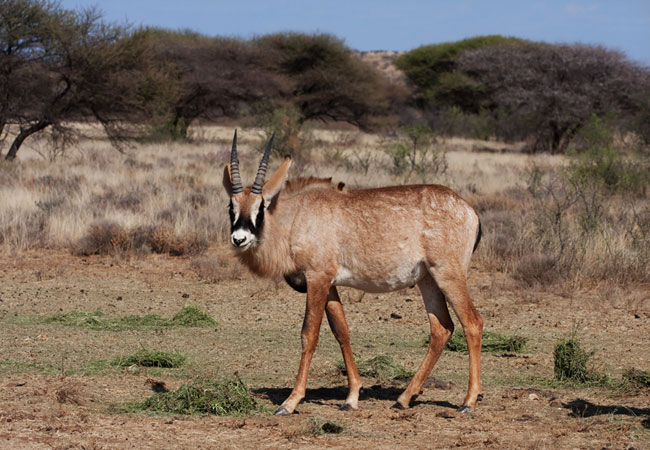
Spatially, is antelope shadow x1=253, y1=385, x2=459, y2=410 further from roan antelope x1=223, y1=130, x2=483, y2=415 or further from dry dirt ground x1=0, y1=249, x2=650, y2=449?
roan antelope x1=223, y1=130, x2=483, y2=415

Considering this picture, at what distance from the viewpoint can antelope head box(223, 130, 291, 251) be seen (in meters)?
5.99

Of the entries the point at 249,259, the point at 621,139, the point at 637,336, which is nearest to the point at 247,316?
the point at 249,259

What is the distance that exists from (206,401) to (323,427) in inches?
38.0

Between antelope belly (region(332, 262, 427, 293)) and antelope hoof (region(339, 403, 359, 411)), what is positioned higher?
antelope belly (region(332, 262, 427, 293))

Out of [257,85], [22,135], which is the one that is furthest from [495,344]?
[257,85]

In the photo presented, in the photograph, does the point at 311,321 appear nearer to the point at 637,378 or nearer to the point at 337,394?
the point at 337,394

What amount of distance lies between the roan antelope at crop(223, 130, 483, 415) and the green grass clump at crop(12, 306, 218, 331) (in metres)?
3.26

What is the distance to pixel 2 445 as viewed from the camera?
16.1ft

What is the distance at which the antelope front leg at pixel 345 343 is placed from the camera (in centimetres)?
640

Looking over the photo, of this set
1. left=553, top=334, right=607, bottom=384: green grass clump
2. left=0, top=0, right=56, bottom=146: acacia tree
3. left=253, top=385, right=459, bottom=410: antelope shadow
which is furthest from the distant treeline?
left=253, top=385, right=459, bottom=410: antelope shadow

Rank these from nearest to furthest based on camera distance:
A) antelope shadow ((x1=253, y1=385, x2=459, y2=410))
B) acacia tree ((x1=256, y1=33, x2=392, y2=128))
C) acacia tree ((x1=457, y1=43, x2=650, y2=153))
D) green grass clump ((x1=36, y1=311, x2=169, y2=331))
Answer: antelope shadow ((x1=253, y1=385, x2=459, y2=410)), green grass clump ((x1=36, y1=311, x2=169, y2=331)), acacia tree ((x1=457, y1=43, x2=650, y2=153)), acacia tree ((x1=256, y1=33, x2=392, y2=128))

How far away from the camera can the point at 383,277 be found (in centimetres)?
646

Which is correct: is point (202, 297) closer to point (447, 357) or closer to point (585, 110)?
point (447, 357)

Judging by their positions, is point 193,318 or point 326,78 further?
point 326,78
